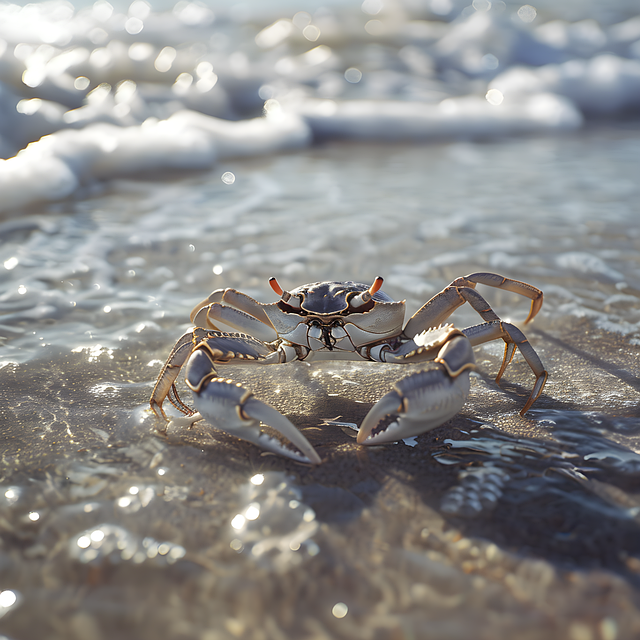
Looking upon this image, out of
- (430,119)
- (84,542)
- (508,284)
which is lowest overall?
(84,542)

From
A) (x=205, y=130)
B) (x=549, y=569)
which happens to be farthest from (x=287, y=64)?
(x=549, y=569)

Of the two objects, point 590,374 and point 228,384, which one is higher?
point 228,384

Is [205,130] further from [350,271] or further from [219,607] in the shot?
[219,607]

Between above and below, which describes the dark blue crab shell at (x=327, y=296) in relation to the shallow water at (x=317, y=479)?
above

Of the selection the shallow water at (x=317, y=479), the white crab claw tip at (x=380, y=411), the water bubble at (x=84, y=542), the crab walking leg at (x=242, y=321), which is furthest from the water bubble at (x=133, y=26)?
the water bubble at (x=84, y=542)

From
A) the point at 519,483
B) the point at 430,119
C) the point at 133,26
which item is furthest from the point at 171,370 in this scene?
the point at 133,26

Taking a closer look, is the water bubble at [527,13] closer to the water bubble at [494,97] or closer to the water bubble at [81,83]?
the water bubble at [494,97]

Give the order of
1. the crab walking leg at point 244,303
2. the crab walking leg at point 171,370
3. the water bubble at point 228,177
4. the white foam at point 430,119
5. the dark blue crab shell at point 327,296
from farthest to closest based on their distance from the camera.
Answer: the white foam at point 430,119 → the water bubble at point 228,177 → the crab walking leg at point 244,303 → the dark blue crab shell at point 327,296 → the crab walking leg at point 171,370

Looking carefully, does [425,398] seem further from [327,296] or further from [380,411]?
[327,296]
